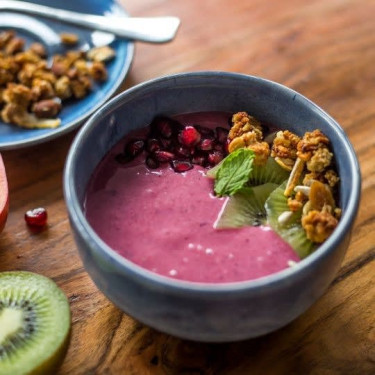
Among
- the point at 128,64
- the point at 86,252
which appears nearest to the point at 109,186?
the point at 86,252

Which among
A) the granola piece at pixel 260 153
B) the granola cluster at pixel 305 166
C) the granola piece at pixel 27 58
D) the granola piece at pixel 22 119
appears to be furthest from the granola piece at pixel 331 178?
the granola piece at pixel 27 58

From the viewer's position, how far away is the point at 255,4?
183 cm

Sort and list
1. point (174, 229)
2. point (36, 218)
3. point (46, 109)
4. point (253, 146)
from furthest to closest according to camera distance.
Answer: point (46, 109), point (36, 218), point (253, 146), point (174, 229)

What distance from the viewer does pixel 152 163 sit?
3.88 feet

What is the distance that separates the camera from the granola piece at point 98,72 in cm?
158

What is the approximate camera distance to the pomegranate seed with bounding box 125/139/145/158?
3.94 feet

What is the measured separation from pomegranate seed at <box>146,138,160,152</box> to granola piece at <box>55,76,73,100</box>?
41 cm

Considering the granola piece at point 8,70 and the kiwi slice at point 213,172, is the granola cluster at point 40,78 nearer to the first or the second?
the granola piece at point 8,70

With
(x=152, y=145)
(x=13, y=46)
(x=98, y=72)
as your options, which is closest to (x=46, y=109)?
(x=98, y=72)

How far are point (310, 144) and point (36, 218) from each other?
519 mm

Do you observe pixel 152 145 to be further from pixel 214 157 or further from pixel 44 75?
pixel 44 75

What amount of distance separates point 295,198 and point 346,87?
0.58 meters

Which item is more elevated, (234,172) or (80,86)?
(234,172)

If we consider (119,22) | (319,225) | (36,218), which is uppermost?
(319,225)
